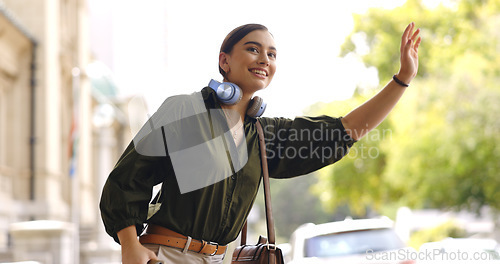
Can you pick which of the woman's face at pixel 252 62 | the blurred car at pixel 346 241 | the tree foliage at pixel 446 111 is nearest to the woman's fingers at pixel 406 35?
the woman's face at pixel 252 62

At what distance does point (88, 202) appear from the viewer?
24.3 meters

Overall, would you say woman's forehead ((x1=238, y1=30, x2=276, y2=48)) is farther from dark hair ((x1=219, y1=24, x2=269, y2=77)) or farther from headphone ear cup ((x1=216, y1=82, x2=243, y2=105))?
headphone ear cup ((x1=216, y1=82, x2=243, y2=105))

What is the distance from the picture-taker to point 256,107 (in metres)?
2.33

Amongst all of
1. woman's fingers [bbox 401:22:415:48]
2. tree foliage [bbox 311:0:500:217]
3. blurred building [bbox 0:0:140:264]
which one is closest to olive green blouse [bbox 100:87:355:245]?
woman's fingers [bbox 401:22:415:48]

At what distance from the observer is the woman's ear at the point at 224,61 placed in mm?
2384

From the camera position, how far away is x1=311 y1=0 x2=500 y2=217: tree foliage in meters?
15.8

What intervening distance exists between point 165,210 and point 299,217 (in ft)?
232

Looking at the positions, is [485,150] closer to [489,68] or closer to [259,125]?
[489,68]

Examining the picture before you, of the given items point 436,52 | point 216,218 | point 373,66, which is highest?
point 373,66

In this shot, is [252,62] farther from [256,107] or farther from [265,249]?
[265,249]

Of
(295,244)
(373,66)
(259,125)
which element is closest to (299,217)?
(373,66)

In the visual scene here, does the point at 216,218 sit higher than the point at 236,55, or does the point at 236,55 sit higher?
the point at 236,55

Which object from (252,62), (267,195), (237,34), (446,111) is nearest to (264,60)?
(252,62)

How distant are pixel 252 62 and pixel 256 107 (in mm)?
162
